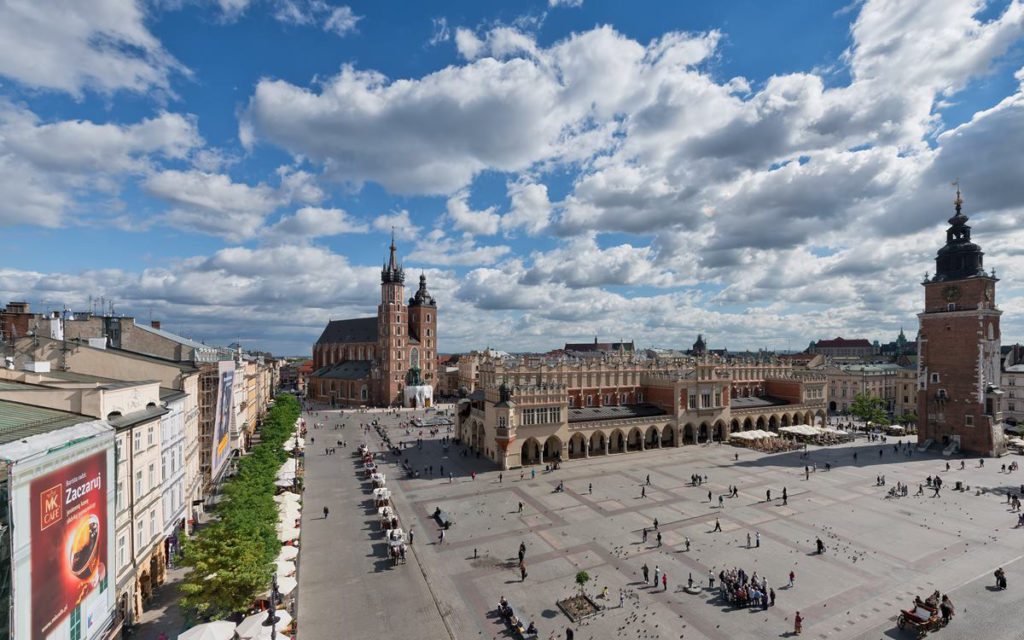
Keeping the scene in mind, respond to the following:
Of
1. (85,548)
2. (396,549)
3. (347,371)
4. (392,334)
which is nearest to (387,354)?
(392,334)

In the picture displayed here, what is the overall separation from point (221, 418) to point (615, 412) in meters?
47.3

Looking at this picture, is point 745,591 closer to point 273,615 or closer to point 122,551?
point 273,615

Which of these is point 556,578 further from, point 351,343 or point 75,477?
point 351,343

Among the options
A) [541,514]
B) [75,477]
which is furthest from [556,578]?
[75,477]

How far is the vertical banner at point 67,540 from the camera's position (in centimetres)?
1602

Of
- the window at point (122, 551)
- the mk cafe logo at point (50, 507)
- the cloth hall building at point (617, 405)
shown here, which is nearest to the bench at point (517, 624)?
the window at point (122, 551)

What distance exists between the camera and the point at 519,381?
65.6 metres

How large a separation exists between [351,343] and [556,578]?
119598mm

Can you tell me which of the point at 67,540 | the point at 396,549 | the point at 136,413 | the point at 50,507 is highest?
the point at 136,413

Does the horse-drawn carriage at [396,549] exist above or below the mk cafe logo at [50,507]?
below

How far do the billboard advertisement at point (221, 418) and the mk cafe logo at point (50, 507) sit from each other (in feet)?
88.4

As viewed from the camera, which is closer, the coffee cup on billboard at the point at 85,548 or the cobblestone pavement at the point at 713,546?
the coffee cup on billboard at the point at 85,548

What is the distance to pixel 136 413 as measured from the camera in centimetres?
2591

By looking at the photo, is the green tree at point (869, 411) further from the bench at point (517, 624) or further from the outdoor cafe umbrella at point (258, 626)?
the outdoor cafe umbrella at point (258, 626)
